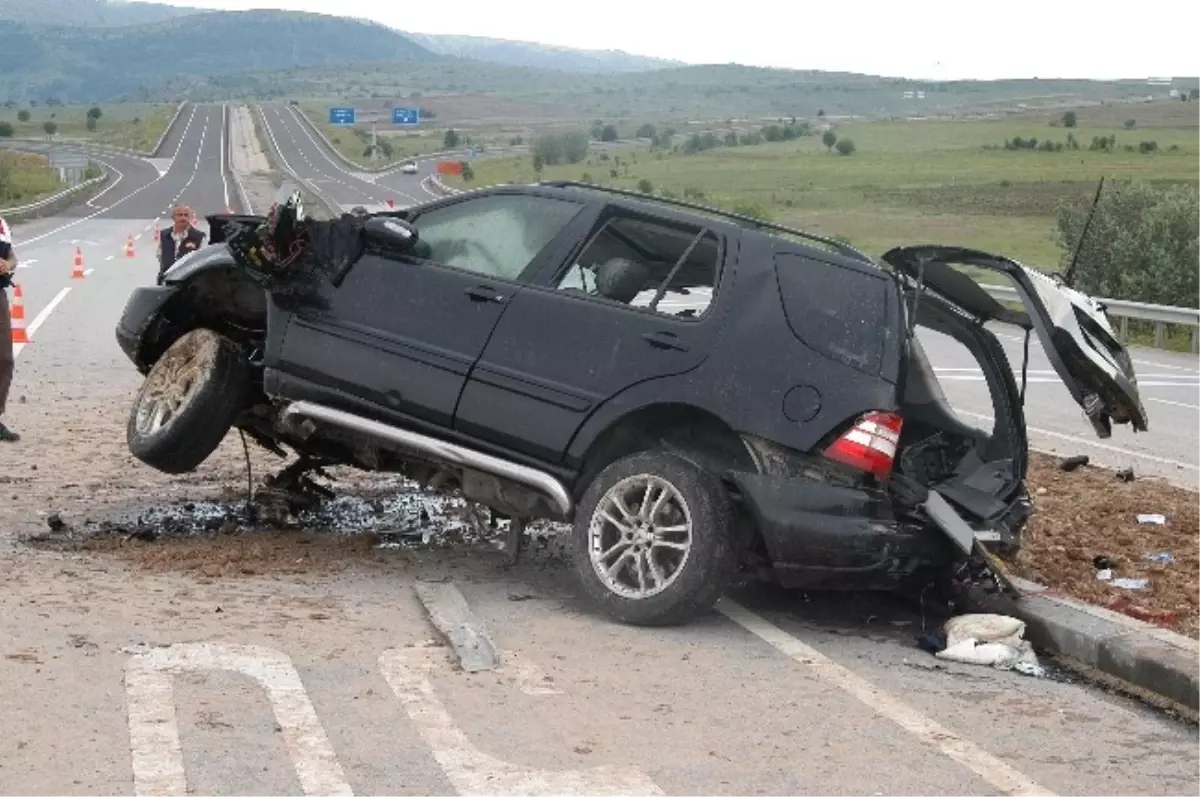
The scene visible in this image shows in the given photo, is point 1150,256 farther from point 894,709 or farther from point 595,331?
point 894,709

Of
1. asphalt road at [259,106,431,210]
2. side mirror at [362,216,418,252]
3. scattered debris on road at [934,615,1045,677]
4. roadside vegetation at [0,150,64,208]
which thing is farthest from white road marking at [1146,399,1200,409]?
roadside vegetation at [0,150,64,208]

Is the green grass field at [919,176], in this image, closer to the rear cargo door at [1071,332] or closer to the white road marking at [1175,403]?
the white road marking at [1175,403]

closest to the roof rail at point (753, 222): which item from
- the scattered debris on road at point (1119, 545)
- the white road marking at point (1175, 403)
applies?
the scattered debris on road at point (1119, 545)

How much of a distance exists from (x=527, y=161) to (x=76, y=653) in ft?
351

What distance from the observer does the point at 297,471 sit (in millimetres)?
9523

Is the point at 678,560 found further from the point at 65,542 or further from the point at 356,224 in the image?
the point at 65,542

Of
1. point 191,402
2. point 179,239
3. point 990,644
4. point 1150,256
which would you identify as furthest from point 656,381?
point 1150,256

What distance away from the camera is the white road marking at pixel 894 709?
5.32 meters

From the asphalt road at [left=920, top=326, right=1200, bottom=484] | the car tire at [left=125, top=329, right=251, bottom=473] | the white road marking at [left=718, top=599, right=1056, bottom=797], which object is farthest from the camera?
the asphalt road at [left=920, top=326, right=1200, bottom=484]

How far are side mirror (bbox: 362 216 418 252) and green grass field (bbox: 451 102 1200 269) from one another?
A: 1470 inches

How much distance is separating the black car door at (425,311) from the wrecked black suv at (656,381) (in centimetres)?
1

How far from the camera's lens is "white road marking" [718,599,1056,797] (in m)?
5.32

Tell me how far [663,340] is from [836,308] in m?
0.73

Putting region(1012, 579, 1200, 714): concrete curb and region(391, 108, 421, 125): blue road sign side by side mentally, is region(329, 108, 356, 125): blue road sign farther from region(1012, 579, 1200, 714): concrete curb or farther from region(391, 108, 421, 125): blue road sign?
region(1012, 579, 1200, 714): concrete curb
